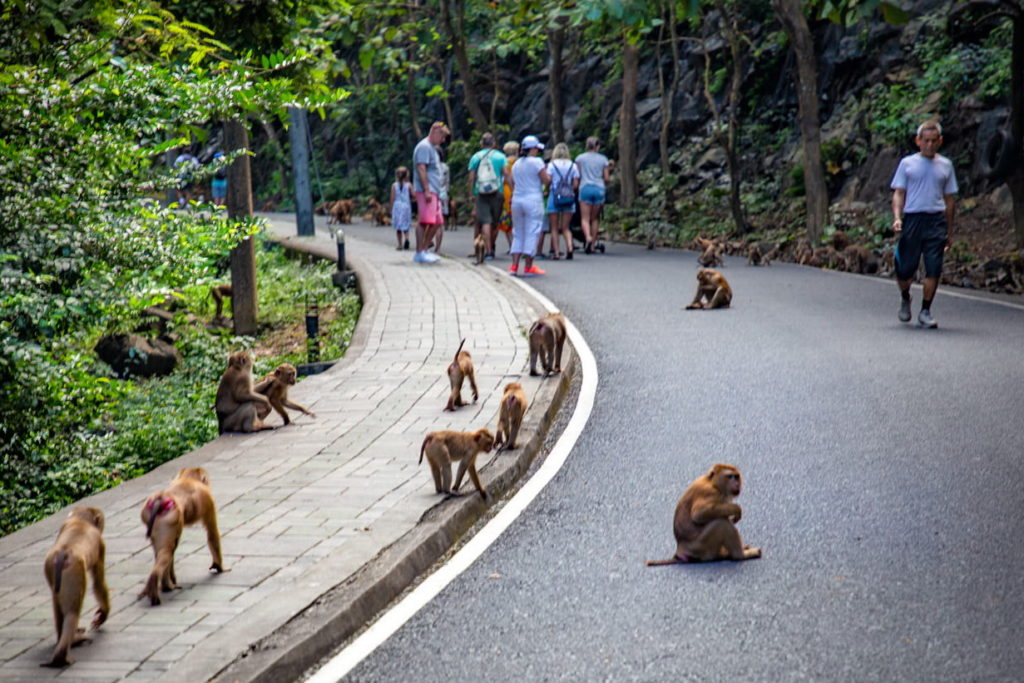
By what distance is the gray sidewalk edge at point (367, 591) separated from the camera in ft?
15.3

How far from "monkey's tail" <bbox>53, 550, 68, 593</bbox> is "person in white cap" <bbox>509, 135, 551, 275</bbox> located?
50.3 feet

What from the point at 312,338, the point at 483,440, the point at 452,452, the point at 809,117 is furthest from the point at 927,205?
the point at 809,117

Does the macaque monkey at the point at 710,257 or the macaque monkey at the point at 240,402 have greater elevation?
the macaque monkey at the point at 710,257

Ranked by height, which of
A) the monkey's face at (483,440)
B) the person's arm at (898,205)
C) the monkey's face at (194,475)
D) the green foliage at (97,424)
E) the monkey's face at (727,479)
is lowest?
the green foliage at (97,424)

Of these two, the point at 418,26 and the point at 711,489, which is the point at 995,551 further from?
the point at 418,26

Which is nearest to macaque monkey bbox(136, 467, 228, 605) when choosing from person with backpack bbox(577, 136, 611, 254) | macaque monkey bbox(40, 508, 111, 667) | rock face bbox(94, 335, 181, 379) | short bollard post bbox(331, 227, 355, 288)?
macaque monkey bbox(40, 508, 111, 667)

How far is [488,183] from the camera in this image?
2205cm

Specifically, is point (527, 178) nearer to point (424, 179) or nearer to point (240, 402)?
point (424, 179)

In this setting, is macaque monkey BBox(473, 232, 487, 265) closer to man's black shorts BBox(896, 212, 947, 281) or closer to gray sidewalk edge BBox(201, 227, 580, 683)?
man's black shorts BBox(896, 212, 947, 281)

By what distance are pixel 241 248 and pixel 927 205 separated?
9556 millimetres

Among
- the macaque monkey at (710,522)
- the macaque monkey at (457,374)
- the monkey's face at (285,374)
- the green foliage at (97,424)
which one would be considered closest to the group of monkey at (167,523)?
the monkey's face at (285,374)

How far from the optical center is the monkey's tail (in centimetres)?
461

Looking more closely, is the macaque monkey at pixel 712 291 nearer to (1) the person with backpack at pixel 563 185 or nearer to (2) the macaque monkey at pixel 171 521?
(1) the person with backpack at pixel 563 185

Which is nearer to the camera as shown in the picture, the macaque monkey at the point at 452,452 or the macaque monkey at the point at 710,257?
the macaque monkey at the point at 452,452
